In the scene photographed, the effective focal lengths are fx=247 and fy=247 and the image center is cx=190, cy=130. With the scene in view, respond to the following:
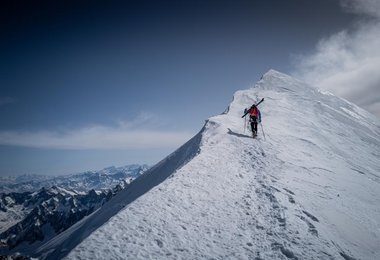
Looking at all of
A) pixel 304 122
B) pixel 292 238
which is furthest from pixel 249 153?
pixel 304 122

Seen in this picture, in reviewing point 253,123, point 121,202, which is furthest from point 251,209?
point 121,202

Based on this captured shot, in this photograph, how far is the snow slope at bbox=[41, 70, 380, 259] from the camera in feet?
29.7

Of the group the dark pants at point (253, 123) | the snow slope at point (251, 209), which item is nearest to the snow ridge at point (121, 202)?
the snow slope at point (251, 209)

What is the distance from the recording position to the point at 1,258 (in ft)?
93.7

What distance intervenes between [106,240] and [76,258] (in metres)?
1.17

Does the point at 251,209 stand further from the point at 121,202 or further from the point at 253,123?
the point at 121,202

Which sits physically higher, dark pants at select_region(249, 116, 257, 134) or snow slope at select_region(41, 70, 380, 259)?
dark pants at select_region(249, 116, 257, 134)

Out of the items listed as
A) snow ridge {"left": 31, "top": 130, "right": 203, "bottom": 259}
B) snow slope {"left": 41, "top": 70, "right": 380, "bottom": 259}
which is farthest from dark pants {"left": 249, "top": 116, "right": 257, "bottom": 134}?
snow ridge {"left": 31, "top": 130, "right": 203, "bottom": 259}

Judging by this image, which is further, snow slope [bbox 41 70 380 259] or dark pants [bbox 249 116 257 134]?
dark pants [bbox 249 116 257 134]

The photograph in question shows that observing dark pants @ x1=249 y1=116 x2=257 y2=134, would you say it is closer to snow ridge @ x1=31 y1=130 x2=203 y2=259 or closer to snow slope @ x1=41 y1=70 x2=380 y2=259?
snow slope @ x1=41 y1=70 x2=380 y2=259

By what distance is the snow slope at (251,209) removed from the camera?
904 cm

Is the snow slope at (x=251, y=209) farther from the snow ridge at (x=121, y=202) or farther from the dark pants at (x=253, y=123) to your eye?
the snow ridge at (x=121, y=202)

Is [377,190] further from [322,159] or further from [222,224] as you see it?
[222,224]

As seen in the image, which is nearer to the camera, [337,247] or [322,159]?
[337,247]
